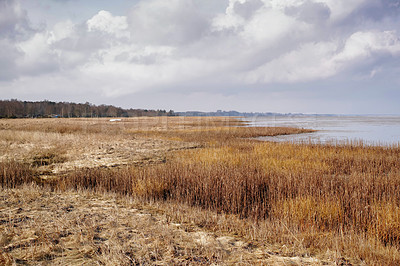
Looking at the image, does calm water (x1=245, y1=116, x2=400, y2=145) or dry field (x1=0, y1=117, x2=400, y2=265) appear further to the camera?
calm water (x1=245, y1=116, x2=400, y2=145)

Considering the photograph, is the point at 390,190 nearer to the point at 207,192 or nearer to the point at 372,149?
the point at 207,192

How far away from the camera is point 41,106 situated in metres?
116

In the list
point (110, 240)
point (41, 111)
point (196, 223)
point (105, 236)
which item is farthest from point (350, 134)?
point (41, 111)

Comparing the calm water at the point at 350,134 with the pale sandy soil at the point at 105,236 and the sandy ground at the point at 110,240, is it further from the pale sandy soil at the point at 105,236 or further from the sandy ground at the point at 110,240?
the sandy ground at the point at 110,240

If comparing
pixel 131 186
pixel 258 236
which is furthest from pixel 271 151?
pixel 258 236

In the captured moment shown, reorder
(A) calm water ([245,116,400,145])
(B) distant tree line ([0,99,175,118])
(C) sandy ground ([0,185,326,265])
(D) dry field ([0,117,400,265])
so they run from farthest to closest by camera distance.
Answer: (B) distant tree line ([0,99,175,118]) → (A) calm water ([245,116,400,145]) → (D) dry field ([0,117,400,265]) → (C) sandy ground ([0,185,326,265])

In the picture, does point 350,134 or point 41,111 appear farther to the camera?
point 41,111

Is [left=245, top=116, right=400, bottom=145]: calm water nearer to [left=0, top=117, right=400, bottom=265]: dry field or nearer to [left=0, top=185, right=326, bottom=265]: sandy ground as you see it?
[left=0, top=117, right=400, bottom=265]: dry field

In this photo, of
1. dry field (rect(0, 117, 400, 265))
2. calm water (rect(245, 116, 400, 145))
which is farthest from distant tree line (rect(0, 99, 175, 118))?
dry field (rect(0, 117, 400, 265))

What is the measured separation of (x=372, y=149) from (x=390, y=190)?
1050cm

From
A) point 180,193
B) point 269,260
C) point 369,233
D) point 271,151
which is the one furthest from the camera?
point 271,151

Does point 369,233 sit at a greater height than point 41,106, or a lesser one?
lesser

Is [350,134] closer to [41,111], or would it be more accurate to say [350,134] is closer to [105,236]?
[105,236]

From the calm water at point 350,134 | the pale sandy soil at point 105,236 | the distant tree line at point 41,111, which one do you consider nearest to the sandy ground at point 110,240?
the pale sandy soil at point 105,236
